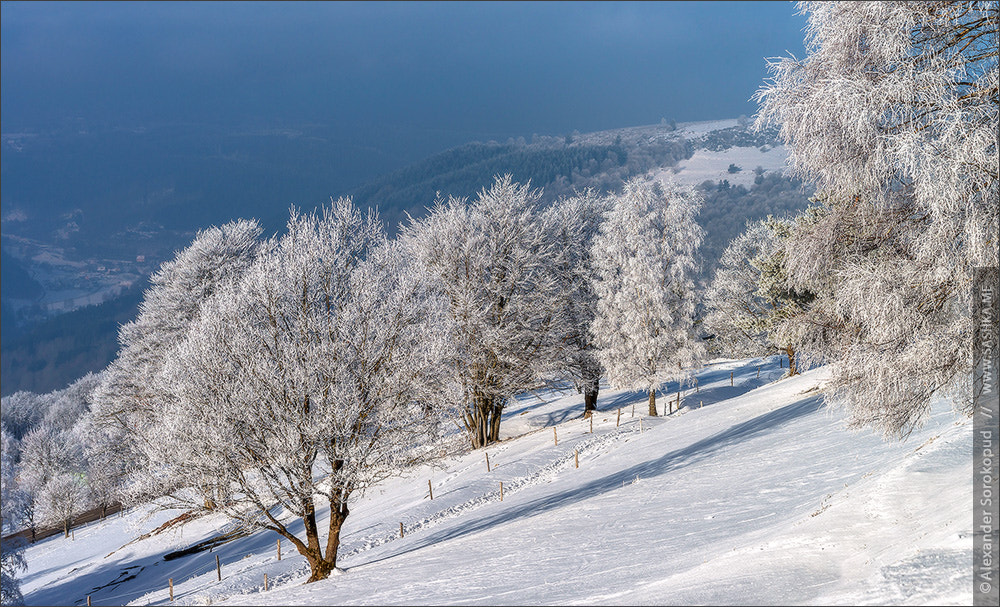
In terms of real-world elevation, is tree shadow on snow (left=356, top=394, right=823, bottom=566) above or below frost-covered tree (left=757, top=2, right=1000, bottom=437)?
below

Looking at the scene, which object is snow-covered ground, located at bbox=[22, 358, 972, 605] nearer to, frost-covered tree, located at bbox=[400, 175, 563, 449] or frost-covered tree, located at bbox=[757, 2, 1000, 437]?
frost-covered tree, located at bbox=[757, 2, 1000, 437]

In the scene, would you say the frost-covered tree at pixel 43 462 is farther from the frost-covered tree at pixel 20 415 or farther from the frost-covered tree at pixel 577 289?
the frost-covered tree at pixel 577 289

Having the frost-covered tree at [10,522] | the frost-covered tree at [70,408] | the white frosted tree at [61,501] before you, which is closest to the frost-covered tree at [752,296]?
the frost-covered tree at [10,522]

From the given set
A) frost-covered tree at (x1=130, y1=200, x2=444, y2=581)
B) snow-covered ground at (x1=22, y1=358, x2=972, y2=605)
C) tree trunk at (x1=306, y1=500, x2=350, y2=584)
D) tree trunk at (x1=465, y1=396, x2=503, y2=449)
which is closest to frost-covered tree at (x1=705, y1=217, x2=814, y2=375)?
snow-covered ground at (x1=22, y1=358, x2=972, y2=605)

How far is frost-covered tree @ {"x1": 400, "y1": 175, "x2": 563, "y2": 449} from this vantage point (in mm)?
30766

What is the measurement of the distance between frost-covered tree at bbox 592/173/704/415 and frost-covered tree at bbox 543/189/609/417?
1752 mm

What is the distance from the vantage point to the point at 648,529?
15.0m

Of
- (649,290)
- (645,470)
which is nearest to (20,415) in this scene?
(649,290)

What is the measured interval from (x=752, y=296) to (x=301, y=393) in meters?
36.8

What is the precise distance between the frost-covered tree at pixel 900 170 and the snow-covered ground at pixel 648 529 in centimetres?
218

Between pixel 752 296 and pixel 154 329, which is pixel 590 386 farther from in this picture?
pixel 154 329

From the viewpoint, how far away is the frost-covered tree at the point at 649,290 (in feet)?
109

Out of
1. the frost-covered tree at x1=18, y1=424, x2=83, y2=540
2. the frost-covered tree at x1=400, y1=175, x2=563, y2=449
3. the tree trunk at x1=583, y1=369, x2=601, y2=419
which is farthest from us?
the frost-covered tree at x1=18, y1=424, x2=83, y2=540

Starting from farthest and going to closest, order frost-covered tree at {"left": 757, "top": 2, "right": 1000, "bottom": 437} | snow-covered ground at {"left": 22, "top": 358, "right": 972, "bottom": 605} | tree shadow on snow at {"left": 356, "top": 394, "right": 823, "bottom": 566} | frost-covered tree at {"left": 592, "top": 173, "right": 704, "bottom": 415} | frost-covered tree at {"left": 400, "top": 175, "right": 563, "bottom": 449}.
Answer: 1. frost-covered tree at {"left": 592, "top": 173, "right": 704, "bottom": 415}
2. frost-covered tree at {"left": 400, "top": 175, "right": 563, "bottom": 449}
3. tree shadow on snow at {"left": 356, "top": 394, "right": 823, "bottom": 566}
4. snow-covered ground at {"left": 22, "top": 358, "right": 972, "bottom": 605}
5. frost-covered tree at {"left": 757, "top": 2, "right": 1000, "bottom": 437}
